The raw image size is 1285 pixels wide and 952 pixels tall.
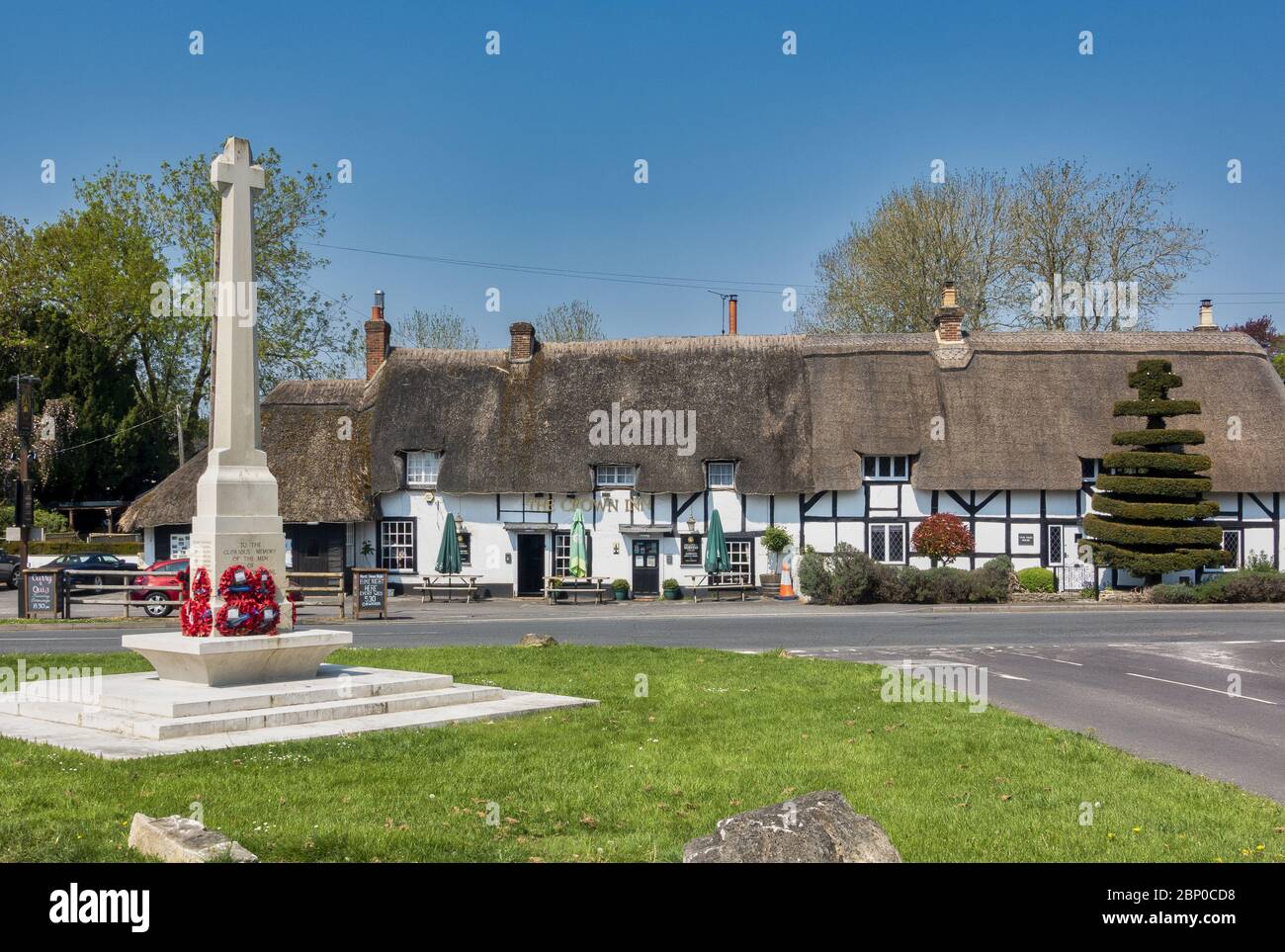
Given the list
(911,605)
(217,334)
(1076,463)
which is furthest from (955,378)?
(217,334)

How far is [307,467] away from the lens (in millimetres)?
38031

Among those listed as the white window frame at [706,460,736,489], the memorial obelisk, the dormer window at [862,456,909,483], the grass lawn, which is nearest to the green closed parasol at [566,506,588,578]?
the white window frame at [706,460,736,489]

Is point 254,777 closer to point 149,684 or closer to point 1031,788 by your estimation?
point 149,684

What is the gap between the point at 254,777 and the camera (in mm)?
9008

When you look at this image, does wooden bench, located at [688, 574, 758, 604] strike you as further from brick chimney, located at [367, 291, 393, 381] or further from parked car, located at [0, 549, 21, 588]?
parked car, located at [0, 549, 21, 588]

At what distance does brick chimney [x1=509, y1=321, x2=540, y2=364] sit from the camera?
40531 millimetres

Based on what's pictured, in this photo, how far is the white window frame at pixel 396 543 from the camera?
38.3 meters

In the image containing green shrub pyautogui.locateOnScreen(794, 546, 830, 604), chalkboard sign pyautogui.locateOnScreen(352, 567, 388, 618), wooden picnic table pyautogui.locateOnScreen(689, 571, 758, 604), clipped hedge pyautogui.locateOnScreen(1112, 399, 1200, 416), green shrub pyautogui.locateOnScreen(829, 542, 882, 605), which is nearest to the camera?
chalkboard sign pyautogui.locateOnScreen(352, 567, 388, 618)

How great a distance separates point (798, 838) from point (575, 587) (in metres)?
30.8

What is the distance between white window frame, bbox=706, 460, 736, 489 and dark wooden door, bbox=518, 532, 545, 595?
592 centimetres

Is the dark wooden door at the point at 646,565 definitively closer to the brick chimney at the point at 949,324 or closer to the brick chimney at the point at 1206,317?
the brick chimney at the point at 949,324

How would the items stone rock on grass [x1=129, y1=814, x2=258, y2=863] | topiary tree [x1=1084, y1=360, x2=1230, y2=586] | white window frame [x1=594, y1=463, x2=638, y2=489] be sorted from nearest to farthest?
stone rock on grass [x1=129, y1=814, x2=258, y2=863] → topiary tree [x1=1084, y1=360, x2=1230, y2=586] → white window frame [x1=594, y1=463, x2=638, y2=489]

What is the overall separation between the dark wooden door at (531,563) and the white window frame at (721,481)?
5.92 m
